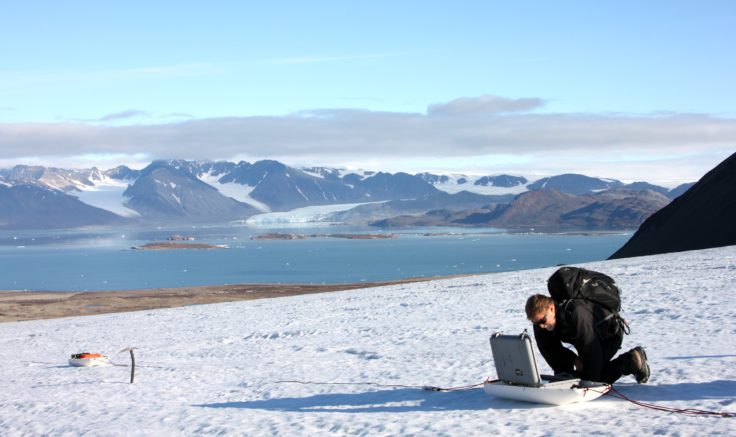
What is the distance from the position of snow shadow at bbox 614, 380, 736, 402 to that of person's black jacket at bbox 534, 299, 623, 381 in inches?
20.3

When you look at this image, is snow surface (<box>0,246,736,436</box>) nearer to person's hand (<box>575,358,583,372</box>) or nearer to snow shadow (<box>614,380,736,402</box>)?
snow shadow (<box>614,380,736,402</box>)

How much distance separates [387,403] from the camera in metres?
10.5

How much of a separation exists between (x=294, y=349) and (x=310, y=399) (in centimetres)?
586

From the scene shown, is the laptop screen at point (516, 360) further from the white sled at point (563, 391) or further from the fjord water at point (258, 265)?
the fjord water at point (258, 265)

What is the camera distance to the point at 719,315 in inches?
625

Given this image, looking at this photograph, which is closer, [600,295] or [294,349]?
[600,295]

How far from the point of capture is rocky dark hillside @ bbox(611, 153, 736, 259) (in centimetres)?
5941

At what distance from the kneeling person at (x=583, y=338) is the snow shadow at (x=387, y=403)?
63 centimetres

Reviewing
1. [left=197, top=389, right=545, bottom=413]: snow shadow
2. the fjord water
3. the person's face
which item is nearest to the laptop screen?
the person's face

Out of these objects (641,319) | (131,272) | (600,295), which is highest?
(600,295)

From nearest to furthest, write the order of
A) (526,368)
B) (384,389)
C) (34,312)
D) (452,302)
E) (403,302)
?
(526,368)
(384,389)
(452,302)
(403,302)
(34,312)

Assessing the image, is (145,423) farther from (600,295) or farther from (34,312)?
(34,312)

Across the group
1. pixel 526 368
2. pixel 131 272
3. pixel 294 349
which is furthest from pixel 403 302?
pixel 131 272

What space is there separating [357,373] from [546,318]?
4824mm
